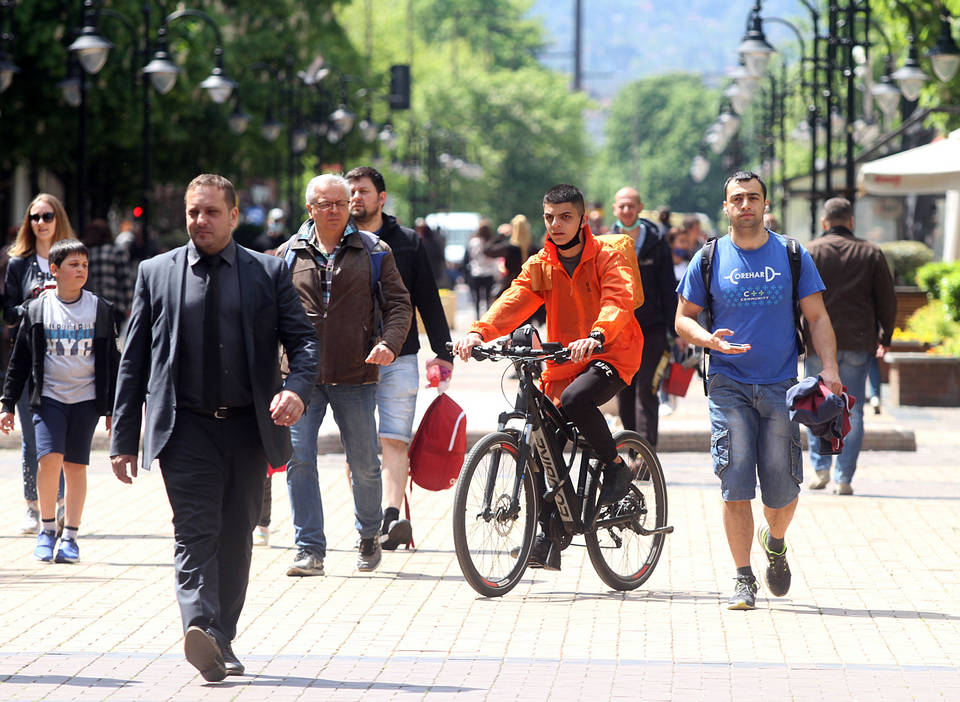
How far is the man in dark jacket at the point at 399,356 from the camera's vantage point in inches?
353

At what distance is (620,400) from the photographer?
1154cm

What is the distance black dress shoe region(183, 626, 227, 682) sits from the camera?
19.3 feet

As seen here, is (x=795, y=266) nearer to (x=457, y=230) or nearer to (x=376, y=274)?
(x=376, y=274)

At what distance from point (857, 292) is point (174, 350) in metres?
6.27

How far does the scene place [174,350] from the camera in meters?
6.06

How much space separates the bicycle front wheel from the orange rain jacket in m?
0.60

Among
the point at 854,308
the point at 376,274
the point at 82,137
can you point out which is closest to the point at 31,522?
the point at 376,274

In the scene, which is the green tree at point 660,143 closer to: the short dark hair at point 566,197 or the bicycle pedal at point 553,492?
the short dark hair at point 566,197

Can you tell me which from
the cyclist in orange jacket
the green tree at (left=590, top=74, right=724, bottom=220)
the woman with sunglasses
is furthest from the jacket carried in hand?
the green tree at (left=590, top=74, right=724, bottom=220)

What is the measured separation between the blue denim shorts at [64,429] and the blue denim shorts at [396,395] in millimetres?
1449

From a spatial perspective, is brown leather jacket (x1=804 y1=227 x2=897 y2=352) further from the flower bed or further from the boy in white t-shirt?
the flower bed

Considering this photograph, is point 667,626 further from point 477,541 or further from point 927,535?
point 927,535

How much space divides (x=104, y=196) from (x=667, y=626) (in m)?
31.6

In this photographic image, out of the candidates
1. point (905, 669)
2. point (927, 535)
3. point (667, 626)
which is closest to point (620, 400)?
point (927, 535)
